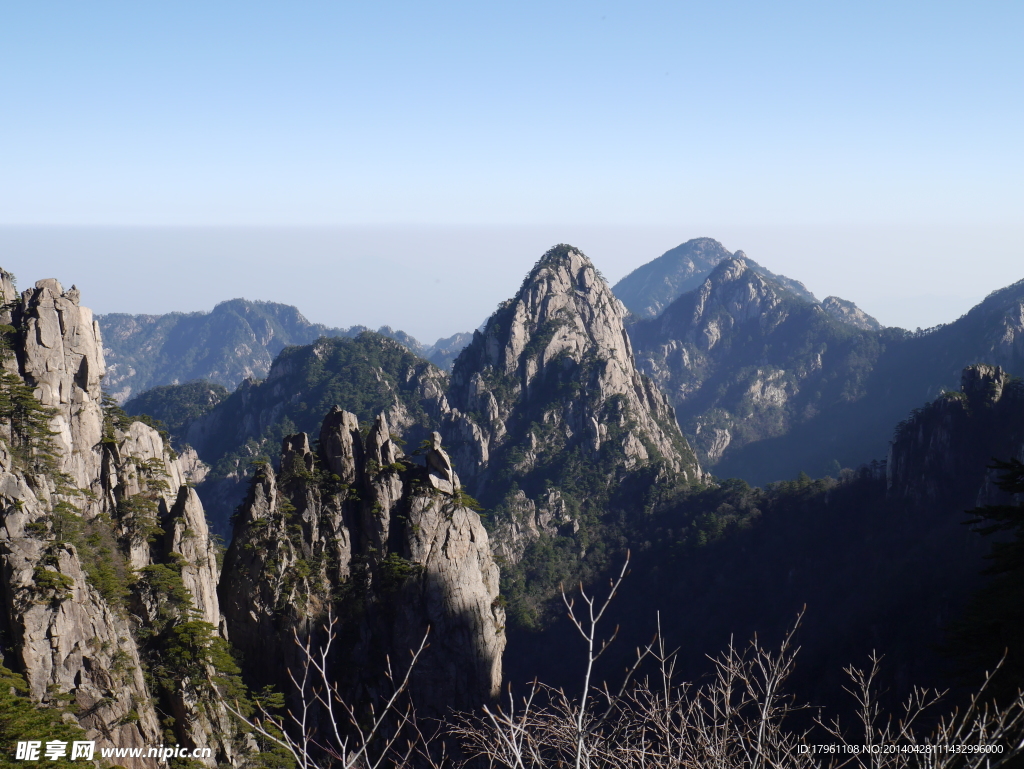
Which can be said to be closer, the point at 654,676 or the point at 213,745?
the point at 213,745

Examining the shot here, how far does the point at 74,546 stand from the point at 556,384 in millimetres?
113726

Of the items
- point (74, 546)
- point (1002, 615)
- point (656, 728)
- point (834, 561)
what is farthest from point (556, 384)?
point (656, 728)


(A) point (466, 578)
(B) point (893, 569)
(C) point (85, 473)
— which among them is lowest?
(B) point (893, 569)

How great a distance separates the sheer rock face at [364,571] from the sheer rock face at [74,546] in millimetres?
3671

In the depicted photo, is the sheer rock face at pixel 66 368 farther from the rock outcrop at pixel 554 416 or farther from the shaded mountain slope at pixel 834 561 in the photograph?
the rock outcrop at pixel 554 416

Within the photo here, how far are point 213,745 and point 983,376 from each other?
9577 centimetres

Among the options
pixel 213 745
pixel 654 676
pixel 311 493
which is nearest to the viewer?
pixel 213 745

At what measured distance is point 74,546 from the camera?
3666 cm

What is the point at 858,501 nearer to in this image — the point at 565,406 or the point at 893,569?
the point at 893,569

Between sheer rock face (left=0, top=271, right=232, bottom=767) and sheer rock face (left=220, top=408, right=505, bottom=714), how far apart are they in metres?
3.67

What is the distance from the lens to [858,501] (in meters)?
102

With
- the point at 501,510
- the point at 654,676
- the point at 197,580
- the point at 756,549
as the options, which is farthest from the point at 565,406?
the point at 197,580

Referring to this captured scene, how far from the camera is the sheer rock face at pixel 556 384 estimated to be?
5541 inches

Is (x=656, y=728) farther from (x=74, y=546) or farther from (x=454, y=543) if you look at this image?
(x=454, y=543)
